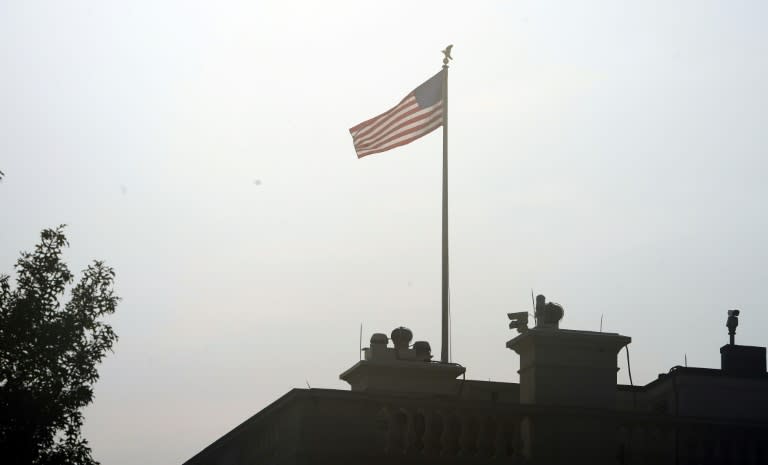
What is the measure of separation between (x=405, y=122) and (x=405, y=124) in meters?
0.06

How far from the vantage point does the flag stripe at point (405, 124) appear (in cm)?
2572

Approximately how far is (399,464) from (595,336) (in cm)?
371

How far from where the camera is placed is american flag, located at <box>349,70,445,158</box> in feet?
84.4

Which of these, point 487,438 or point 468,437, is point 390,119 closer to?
point 487,438

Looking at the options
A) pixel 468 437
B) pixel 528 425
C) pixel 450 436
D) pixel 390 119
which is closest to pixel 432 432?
pixel 450 436

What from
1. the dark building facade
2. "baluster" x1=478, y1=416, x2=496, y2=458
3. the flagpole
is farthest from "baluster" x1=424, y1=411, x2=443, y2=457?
the flagpole

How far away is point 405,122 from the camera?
2600 cm

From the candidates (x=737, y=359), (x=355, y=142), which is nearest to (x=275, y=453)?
(x=737, y=359)

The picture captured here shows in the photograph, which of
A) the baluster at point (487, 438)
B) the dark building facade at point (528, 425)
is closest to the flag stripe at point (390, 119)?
the dark building facade at point (528, 425)

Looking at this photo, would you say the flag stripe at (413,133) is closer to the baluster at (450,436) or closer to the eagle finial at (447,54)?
the eagle finial at (447,54)

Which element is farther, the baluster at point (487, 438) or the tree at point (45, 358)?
the tree at point (45, 358)

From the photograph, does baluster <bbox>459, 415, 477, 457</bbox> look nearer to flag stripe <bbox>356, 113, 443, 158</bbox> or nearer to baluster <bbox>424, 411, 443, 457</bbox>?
baluster <bbox>424, 411, 443, 457</bbox>

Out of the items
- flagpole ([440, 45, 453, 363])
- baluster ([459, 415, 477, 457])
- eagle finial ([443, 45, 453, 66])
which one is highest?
eagle finial ([443, 45, 453, 66])

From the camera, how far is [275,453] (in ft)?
52.1
